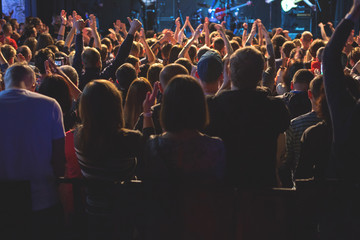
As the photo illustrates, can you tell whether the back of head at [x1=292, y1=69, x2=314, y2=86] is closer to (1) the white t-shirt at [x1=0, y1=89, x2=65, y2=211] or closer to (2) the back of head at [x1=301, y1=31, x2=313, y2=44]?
(1) the white t-shirt at [x1=0, y1=89, x2=65, y2=211]

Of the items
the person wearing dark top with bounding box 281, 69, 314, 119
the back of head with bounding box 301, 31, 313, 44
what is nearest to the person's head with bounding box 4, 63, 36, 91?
the person wearing dark top with bounding box 281, 69, 314, 119

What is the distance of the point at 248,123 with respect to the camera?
2.52 meters

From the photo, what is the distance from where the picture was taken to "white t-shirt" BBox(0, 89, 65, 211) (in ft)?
8.12

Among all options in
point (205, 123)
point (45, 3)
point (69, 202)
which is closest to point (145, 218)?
point (205, 123)

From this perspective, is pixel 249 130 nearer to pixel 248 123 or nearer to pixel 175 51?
pixel 248 123

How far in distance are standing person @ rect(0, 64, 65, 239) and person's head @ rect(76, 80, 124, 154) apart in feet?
0.54

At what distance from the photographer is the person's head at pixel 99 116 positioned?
2.54 metres

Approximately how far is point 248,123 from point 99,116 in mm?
898

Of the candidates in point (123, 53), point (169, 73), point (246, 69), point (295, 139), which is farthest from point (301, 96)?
point (123, 53)

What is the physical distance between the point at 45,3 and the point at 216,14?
314 inches

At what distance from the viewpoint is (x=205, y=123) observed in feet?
7.75

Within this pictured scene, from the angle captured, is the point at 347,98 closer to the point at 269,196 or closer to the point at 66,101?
the point at 269,196

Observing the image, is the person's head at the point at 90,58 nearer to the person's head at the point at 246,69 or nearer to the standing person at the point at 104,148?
the standing person at the point at 104,148

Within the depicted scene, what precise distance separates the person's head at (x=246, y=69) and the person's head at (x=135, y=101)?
3.53ft
